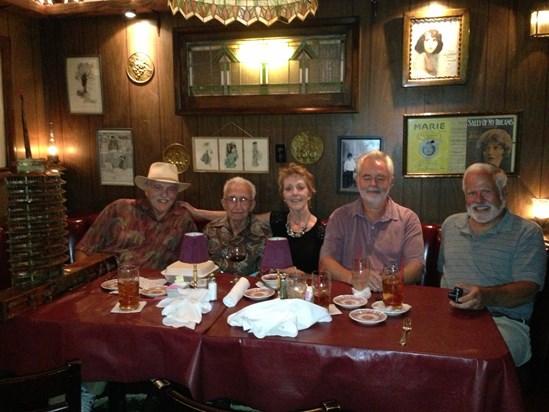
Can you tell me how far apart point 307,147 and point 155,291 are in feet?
6.48

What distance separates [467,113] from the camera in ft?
11.3

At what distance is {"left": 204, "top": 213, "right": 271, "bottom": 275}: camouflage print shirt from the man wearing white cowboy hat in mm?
277

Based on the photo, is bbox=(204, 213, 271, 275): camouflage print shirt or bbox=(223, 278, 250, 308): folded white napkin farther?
bbox=(204, 213, 271, 275): camouflage print shirt

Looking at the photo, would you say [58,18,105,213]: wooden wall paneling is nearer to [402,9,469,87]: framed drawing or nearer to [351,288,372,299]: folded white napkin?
[402,9,469,87]: framed drawing

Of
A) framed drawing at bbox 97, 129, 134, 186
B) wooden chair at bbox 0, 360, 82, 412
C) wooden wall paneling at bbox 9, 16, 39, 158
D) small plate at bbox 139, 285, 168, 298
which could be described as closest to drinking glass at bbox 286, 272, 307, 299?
small plate at bbox 139, 285, 168, 298

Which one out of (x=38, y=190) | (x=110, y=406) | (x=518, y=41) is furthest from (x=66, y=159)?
(x=518, y=41)

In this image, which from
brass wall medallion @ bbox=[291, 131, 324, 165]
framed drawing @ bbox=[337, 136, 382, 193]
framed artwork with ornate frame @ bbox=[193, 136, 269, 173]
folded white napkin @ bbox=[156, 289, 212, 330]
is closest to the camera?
folded white napkin @ bbox=[156, 289, 212, 330]

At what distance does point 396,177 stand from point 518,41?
1284 millimetres

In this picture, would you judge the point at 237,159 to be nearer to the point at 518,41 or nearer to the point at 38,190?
the point at 38,190

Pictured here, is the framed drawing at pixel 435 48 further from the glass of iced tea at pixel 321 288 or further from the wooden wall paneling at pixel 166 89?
the glass of iced tea at pixel 321 288

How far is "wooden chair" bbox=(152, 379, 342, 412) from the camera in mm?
1104

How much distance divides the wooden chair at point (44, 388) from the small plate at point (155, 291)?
0.85 meters

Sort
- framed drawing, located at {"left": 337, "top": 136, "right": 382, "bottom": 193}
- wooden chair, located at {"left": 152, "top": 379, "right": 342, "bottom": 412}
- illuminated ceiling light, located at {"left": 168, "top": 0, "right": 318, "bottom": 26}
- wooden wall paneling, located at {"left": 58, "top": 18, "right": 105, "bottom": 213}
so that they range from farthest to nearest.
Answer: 1. wooden wall paneling, located at {"left": 58, "top": 18, "right": 105, "bottom": 213}
2. framed drawing, located at {"left": 337, "top": 136, "right": 382, "bottom": 193}
3. illuminated ceiling light, located at {"left": 168, "top": 0, "right": 318, "bottom": 26}
4. wooden chair, located at {"left": 152, "top": 379, "right": 342, "bottom": 412}

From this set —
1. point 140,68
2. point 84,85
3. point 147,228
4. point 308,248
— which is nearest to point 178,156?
point 140,68
